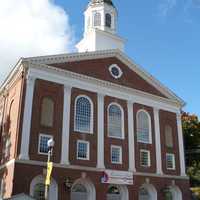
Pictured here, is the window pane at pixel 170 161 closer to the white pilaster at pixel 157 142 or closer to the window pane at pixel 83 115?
the white pilaster at pixel 157 142

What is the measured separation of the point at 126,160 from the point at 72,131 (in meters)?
6.30

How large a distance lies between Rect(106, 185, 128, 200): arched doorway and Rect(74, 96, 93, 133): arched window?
5.77m

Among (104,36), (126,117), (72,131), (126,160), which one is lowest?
(126,160)

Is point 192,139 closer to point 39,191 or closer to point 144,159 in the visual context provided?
point 144,159

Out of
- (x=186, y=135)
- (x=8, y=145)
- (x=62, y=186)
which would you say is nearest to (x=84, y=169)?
(x=62, y=186)

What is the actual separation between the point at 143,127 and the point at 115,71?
6.61 meters


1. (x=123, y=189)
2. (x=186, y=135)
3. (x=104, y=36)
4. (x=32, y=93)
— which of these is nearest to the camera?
(x=32, y=93)

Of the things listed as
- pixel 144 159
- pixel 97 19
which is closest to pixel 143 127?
pixel 144 159

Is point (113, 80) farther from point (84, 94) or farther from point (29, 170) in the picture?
point (29, 170)

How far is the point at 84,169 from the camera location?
2994 centimetres

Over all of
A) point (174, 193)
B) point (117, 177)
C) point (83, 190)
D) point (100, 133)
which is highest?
point (100, 133)

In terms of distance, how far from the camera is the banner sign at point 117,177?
3078 centimetres

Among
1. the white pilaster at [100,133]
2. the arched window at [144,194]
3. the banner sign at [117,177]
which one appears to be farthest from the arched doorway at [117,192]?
the white pilaster at [100,133]

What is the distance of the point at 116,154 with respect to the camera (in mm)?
32719
